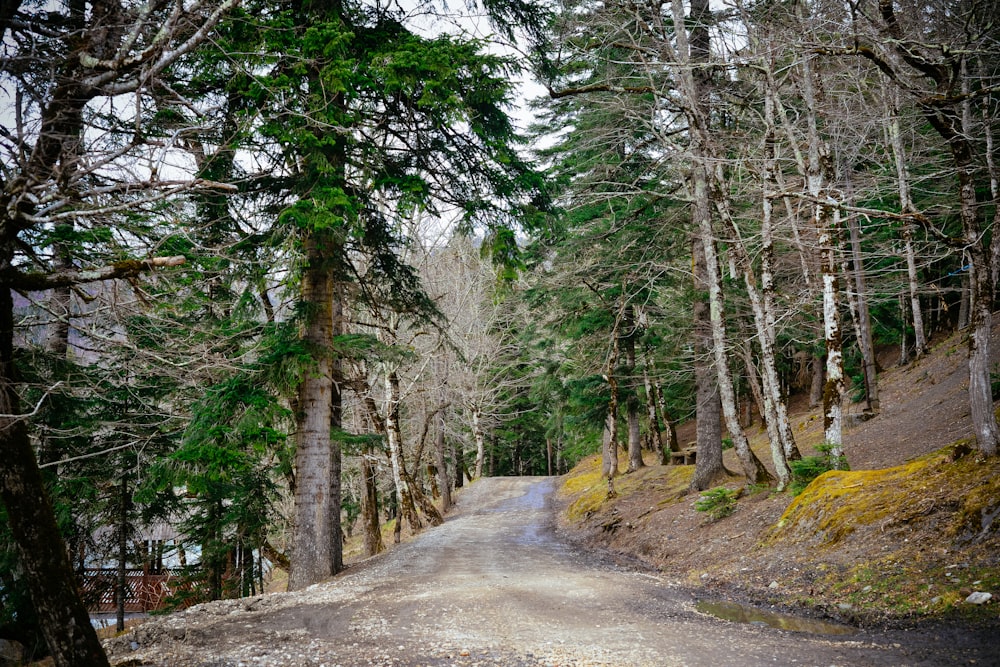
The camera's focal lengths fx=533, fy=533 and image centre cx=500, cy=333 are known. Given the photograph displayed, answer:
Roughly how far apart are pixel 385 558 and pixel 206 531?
4.24m

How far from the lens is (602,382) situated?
17.7 m

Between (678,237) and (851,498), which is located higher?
(678,237)

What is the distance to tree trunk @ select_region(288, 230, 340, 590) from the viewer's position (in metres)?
9.36

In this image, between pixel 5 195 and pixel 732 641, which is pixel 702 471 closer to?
pixel 732 641

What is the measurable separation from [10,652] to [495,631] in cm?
850

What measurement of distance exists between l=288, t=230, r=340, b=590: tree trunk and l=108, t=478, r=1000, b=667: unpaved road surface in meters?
0.66

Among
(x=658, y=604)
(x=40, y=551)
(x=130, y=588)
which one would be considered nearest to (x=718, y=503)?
(x=658, y=604)

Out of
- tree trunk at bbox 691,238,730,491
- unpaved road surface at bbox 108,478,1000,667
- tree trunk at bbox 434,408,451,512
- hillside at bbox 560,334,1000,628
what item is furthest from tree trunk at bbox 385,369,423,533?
tree trunk at bbox 691,238,730,491

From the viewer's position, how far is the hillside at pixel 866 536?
524cm

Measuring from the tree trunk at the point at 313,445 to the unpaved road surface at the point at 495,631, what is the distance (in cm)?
66

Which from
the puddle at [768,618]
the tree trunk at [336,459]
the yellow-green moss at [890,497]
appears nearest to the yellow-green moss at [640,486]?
the yellow-green moss at [890,497]

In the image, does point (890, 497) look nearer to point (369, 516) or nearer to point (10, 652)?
point (10, 652)

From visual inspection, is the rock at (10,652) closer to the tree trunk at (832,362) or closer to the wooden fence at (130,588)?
the wooden fence at (130,588)

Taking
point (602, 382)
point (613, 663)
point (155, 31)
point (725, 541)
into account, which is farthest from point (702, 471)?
point (155, 31)
